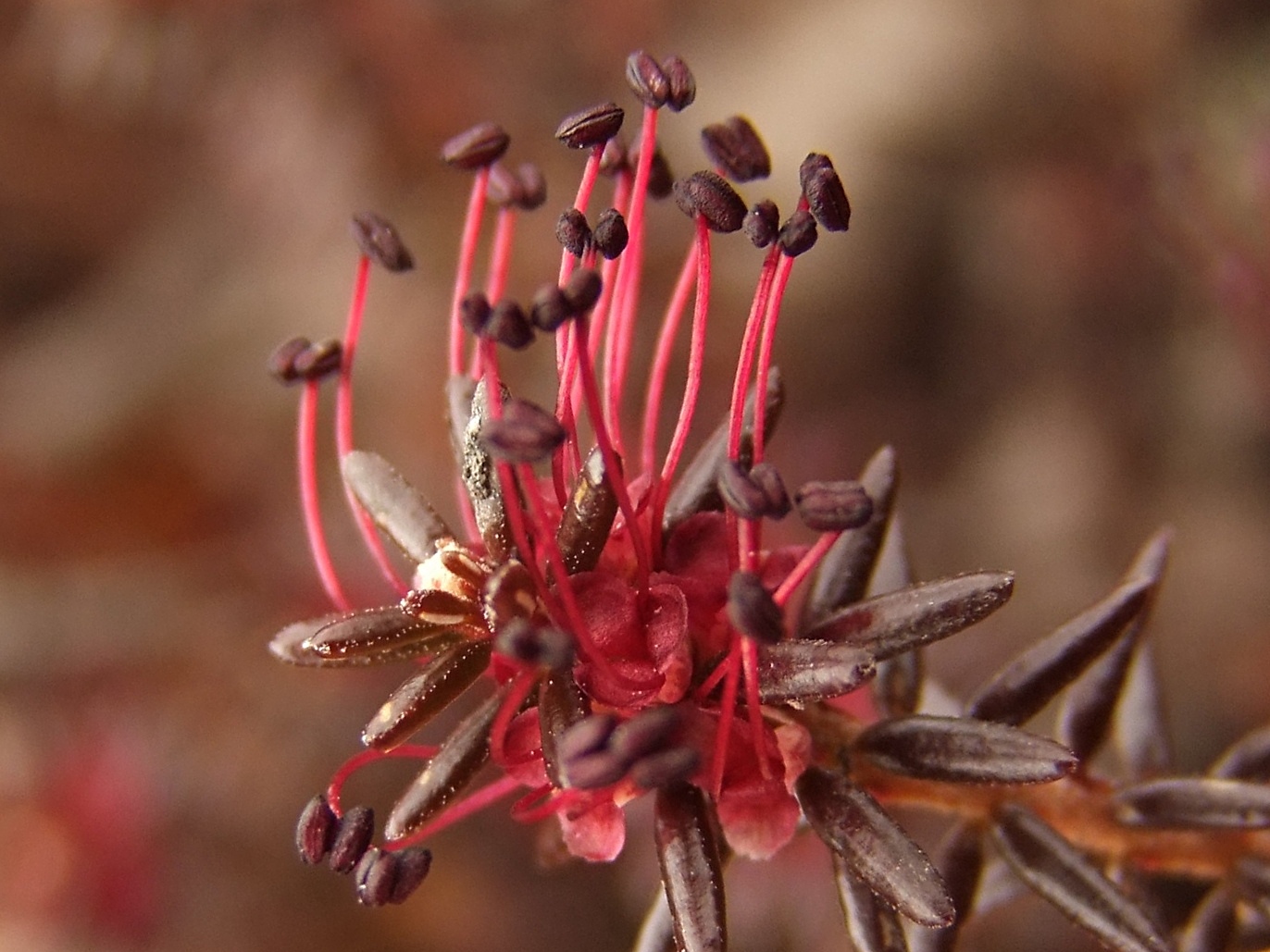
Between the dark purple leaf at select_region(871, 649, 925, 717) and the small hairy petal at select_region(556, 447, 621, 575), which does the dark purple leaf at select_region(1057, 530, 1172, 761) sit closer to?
the dark purple leaf at select_region(871, 649, 925, 717)

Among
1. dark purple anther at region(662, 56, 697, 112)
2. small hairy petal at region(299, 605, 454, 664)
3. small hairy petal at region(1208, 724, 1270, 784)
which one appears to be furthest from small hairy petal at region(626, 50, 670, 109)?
small hairy petal at region(1208, 724, 1270, 784)

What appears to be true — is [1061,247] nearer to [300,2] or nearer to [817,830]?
[300,2]

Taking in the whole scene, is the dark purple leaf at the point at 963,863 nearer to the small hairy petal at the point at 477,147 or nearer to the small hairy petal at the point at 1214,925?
the small hairy petal at the point at 1214,925

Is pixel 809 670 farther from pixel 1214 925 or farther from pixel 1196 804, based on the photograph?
pixel 1214 925

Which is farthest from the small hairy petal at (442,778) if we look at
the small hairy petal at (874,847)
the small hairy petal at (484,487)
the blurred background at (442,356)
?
the blurred background at (442,356)

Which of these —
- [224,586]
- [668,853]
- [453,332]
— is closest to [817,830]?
[668,853]

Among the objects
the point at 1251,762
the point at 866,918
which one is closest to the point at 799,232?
the point at 866,918
